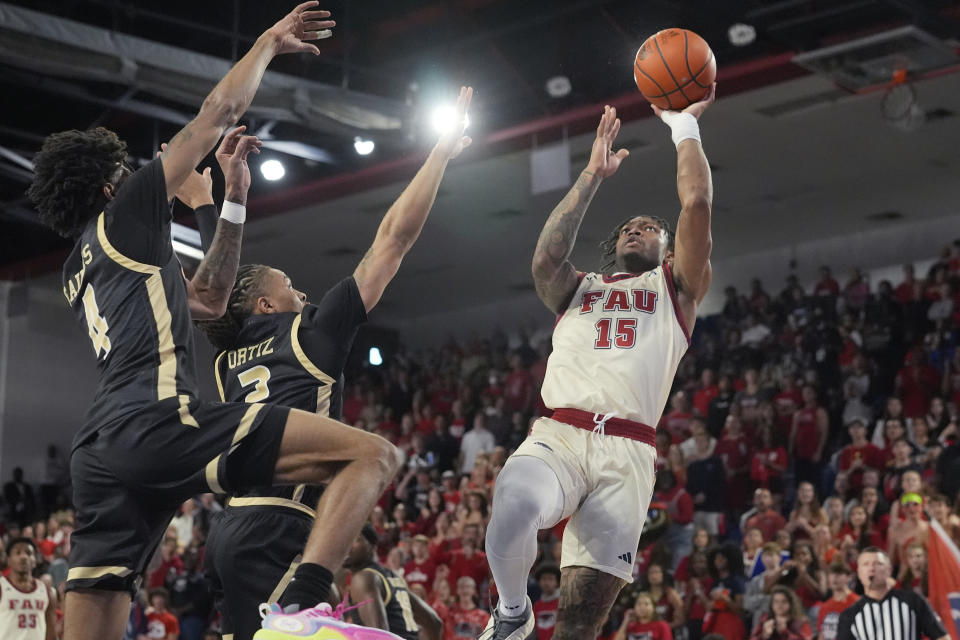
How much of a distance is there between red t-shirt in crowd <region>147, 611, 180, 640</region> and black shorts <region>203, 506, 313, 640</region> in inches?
377

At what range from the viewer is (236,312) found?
223 inches

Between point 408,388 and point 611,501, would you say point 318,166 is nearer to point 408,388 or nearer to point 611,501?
point 408,388

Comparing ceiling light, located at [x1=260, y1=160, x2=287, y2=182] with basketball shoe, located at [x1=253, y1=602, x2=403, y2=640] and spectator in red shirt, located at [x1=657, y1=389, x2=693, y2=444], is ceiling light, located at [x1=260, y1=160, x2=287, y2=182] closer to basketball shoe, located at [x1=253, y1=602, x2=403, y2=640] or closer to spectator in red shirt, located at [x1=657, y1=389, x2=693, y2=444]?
spectator in red shirt, located at [x1=657, y1=389, x2=693, y2=444]

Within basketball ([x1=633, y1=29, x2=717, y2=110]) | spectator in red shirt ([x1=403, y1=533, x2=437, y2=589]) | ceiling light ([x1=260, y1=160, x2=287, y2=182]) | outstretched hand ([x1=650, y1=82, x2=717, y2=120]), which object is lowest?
spectator in red shirt ([x1=403, y1=533, x2=437, y2=589])

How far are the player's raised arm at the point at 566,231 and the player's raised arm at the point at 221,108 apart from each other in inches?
64.3

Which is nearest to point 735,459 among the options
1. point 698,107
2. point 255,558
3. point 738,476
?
point 738,476

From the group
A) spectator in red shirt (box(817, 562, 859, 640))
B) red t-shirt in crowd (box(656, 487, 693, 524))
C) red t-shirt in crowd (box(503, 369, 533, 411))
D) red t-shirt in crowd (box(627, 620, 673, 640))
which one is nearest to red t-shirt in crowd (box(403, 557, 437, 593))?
red t-shirt in crowd (box(656, 487, 693, 524))

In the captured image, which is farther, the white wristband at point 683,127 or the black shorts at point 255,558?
the white wristband at point 683,127

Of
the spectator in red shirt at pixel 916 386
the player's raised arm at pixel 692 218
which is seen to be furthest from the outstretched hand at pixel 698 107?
the spectator in red shirt at pixel 916 386

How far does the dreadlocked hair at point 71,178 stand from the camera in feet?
15.0

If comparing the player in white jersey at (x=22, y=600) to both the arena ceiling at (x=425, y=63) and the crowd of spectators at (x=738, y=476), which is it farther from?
the arena ceiling at (x=425, y=63)

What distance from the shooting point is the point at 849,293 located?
1833 cm

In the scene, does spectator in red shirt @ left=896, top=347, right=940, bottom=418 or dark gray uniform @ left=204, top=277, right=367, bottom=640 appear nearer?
dark gray uniform @ left=204, top=277, right=367, bottom=640

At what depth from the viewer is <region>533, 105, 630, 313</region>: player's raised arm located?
5.99 metres
